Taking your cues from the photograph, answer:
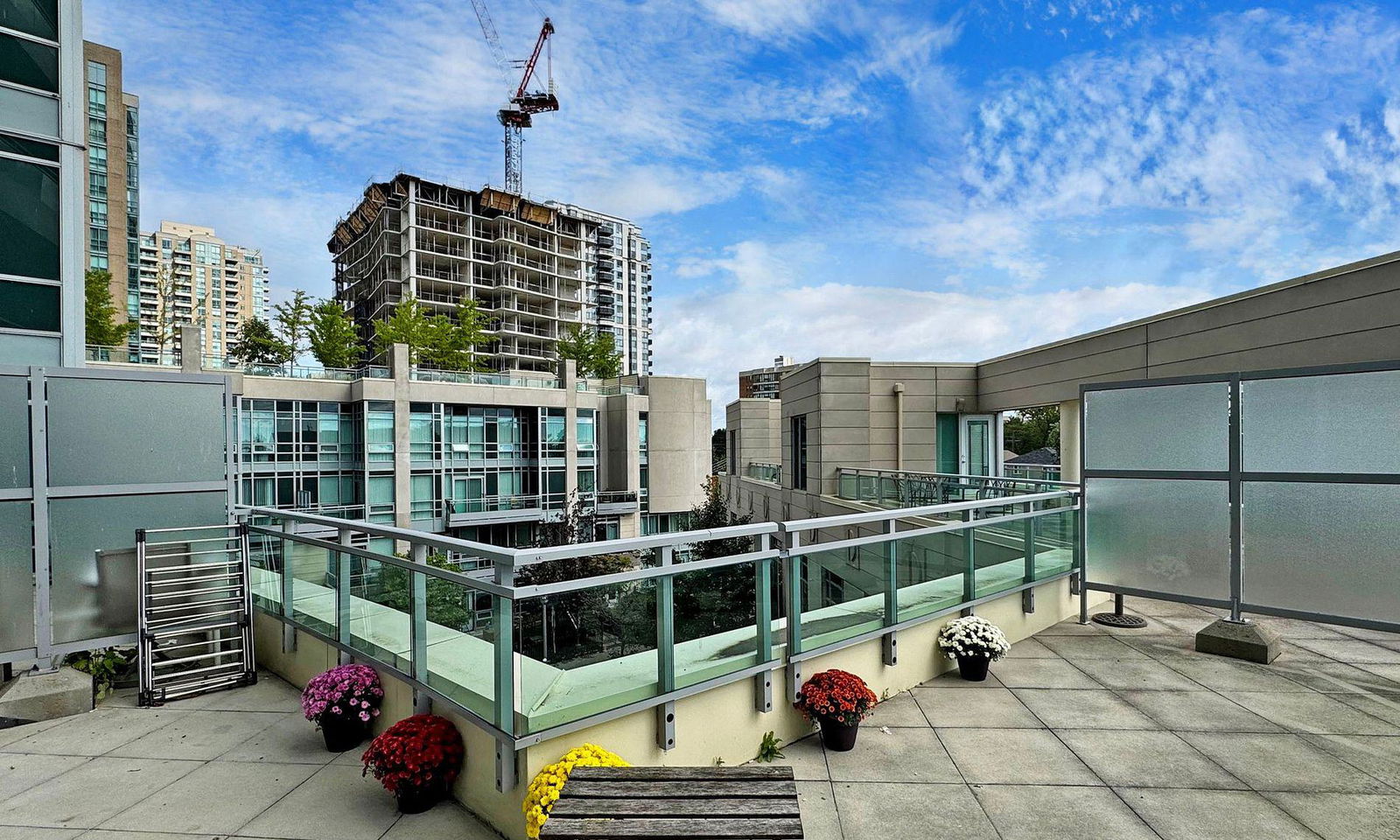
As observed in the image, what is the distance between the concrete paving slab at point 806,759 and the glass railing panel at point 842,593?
67cm

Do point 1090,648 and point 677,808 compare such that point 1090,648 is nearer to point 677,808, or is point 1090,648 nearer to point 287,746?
point 677,808

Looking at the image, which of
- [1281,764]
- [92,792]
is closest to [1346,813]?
[1281,764]

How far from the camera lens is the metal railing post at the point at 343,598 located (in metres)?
5.31

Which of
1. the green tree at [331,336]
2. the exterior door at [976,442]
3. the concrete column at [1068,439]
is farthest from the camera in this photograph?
the green tree at [331,336]

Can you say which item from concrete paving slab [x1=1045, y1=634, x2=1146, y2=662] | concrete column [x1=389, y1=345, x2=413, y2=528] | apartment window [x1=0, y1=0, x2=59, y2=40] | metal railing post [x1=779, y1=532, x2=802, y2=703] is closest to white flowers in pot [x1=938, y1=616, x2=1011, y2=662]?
concrete paving slab [x1=1045, y1=634, x2=1146, y2=662]

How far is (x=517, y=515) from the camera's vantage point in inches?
1334

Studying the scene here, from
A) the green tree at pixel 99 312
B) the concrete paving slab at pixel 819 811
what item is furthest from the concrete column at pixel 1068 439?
the green tree at pixel 99 312

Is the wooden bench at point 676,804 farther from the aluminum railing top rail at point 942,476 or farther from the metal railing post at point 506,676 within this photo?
the aluminum railing top rail at point 942,476

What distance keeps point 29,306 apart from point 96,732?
16.2 ft

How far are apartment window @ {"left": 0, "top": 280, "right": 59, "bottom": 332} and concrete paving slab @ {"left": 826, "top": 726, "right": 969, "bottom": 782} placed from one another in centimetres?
923

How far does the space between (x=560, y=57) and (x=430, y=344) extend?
86877 millimetres

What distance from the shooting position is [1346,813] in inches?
150

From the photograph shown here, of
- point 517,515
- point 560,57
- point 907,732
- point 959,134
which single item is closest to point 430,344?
point 517,515

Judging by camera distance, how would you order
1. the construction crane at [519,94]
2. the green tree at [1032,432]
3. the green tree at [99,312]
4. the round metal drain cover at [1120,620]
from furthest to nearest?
the construction crane at [519,94] < the green tree at [1032,432] < the green tree at [99,312] < the round metal drain cover at [1120,620]
